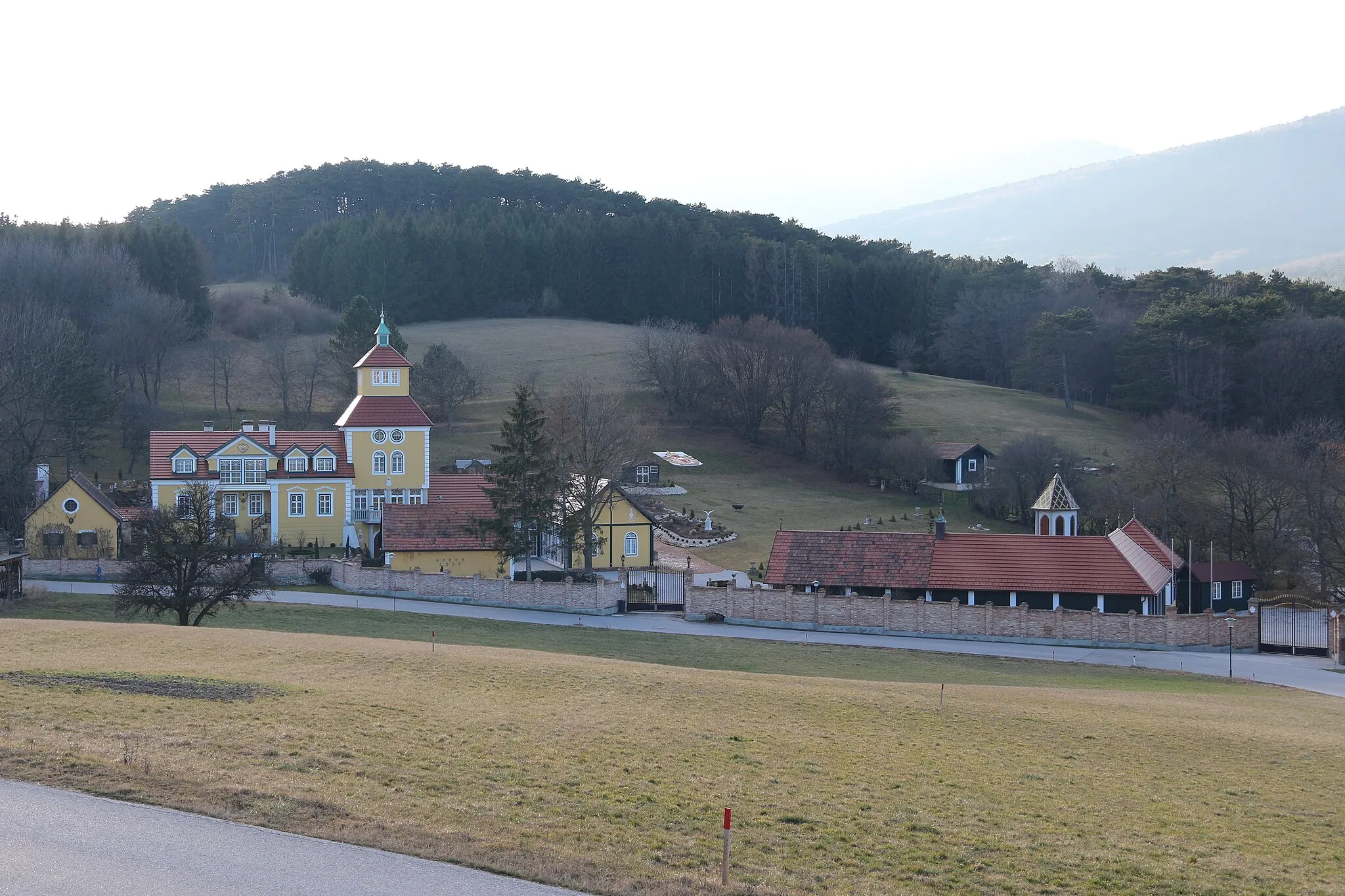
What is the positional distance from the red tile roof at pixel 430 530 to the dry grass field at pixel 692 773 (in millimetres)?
25127

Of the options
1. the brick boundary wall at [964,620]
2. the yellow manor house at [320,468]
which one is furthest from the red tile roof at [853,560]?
the yellow manor house at [320,468]

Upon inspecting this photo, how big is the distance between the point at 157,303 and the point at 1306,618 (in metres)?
70.8

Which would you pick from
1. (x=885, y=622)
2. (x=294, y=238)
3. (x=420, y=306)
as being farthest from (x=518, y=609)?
(x=294, y=238)

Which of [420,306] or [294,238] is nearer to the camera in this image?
[420,306]

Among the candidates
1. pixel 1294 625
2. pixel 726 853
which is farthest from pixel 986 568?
pixel 726 853

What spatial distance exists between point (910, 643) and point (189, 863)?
31686 millimetres

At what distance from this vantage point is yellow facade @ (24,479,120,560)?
51594mm

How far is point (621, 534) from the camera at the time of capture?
55781mm

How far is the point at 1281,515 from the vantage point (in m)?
57.9

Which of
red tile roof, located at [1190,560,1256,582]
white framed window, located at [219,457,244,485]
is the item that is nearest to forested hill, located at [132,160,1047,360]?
white framed window, located at [219,457,244,485]

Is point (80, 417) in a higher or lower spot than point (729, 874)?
higher

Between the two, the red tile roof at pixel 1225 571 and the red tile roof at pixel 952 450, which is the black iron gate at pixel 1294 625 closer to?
the red tile roof at pixel 1225 571

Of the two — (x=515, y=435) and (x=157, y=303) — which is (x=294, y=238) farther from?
(x=515, y=435)

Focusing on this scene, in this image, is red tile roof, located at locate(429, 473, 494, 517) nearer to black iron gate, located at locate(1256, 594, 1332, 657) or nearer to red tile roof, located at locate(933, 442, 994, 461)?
black iron gate, located at locate(1256, 594, 1332, 657)
